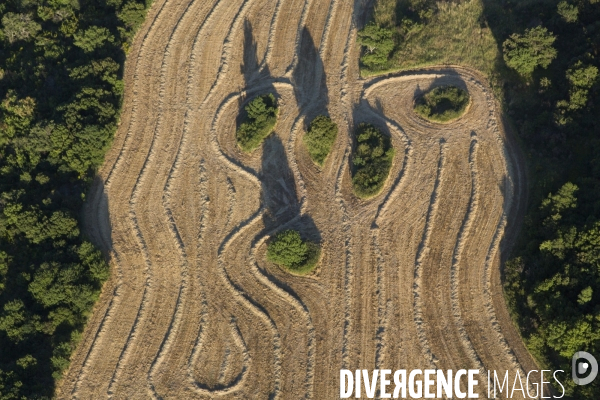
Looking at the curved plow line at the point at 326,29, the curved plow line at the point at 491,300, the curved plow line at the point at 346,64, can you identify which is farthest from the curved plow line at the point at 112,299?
the curved plow line at the point at 491,300

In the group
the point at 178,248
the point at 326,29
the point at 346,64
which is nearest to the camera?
the point at 178,248

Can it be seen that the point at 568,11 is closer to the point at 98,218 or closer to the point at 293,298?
the point at 293,298

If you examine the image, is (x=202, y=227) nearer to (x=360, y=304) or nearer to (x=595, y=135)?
(x=360, y=304)

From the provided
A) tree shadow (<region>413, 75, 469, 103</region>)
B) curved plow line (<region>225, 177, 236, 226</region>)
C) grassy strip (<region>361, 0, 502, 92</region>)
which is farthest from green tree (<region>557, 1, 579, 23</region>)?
curved plow line (<region>225, 177, 236, 226</region>)

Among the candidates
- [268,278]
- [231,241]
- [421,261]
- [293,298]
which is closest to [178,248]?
[231,241]

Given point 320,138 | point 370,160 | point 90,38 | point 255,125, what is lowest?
point 370,160

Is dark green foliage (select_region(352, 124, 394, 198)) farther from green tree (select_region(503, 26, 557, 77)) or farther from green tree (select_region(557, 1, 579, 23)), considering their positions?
green tree (select_region(557, 1, 579, 23))
